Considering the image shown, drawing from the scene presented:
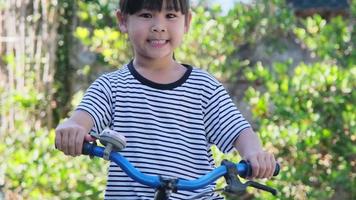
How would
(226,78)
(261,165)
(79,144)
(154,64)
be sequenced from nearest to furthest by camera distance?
(79,144), (261,165), (154,64), (226,78)

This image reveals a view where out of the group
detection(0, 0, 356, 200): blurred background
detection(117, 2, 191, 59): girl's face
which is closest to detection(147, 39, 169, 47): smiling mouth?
detection(117, 2, 191, 59): girl's face

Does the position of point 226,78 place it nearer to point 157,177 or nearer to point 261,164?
point 261,164

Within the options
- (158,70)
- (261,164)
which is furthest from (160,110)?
(261,164)

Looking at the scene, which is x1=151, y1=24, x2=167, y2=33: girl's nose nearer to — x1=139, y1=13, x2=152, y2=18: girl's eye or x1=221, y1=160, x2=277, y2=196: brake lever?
x1=139, y1=13, x2=152, y2=18: girl's eye

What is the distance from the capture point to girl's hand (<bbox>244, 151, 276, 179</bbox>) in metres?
2.79

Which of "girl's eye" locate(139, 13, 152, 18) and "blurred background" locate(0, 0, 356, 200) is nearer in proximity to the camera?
"girl's eye" locate(139, 13, 152, 18)

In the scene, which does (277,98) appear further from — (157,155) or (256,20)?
(157,155)

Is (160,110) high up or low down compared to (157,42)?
down

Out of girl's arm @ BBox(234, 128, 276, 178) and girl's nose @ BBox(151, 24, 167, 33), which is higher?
girl's nose @ BBox(151, 24, 167, 33)

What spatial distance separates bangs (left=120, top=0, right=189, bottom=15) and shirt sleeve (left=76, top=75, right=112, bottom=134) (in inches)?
9.2

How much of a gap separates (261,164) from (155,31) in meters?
0.54

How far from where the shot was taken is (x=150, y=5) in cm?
301

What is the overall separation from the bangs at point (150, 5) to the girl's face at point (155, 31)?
11 millimetres

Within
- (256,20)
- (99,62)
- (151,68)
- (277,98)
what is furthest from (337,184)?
(151,68)
